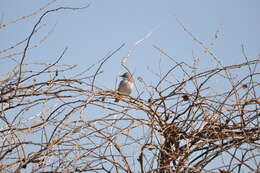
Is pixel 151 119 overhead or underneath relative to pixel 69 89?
underneath

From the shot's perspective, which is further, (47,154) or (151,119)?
(151,119)

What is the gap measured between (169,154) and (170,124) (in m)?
0.19

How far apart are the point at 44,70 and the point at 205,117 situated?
877 millimetres

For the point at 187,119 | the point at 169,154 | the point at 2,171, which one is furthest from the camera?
the point at 187,119

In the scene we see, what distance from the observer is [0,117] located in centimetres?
213

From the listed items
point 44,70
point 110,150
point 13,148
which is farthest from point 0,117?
point 110,150

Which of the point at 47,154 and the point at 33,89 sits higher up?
the point at 33,89

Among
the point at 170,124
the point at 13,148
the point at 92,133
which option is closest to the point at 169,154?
the point at 170,124

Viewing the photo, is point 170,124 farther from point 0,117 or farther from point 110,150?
point 0,117

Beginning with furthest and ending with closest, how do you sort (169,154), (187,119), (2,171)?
(187,119), (169,154), (2,171)

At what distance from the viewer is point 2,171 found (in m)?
2.03

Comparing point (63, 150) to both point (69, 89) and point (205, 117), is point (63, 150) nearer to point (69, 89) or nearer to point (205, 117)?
point (69, 89)

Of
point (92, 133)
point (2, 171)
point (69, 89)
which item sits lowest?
point (2, 171)

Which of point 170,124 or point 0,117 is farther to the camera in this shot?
point 170,124
